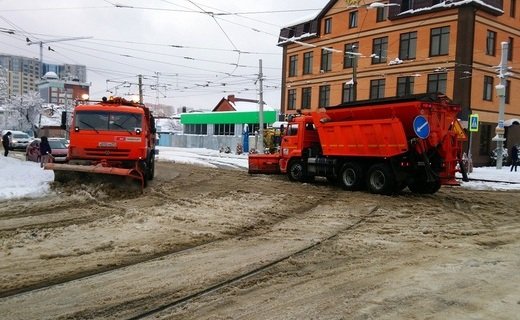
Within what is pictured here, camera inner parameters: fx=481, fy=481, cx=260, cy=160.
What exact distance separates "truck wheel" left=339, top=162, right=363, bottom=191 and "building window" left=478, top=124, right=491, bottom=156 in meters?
21.5

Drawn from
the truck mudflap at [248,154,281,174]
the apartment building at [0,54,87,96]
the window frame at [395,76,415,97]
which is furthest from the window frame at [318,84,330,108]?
the apartment building at [0,54,87,96]

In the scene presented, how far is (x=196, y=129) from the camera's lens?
2490 inches

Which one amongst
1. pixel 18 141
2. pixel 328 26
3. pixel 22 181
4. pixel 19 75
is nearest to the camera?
pixel 22 181

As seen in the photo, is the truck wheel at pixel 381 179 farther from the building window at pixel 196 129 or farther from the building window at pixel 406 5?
the building window at pixel 196 129

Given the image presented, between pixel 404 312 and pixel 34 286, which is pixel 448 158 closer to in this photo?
pixel 404 312

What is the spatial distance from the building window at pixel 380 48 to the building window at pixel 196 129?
27424 mm

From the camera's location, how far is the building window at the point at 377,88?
38656 millimetres

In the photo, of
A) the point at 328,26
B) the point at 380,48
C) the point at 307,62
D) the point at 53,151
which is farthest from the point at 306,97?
the point at 53,151

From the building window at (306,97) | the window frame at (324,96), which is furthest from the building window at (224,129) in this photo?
the window frame at (324,96)

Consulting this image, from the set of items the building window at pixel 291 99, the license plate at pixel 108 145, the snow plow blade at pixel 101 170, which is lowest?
the snow plow blade at pixel 101 170

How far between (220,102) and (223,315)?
6657 cm

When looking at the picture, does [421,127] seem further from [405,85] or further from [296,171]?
[405,85]

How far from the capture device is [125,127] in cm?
1496

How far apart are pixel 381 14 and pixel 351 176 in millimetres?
25820
